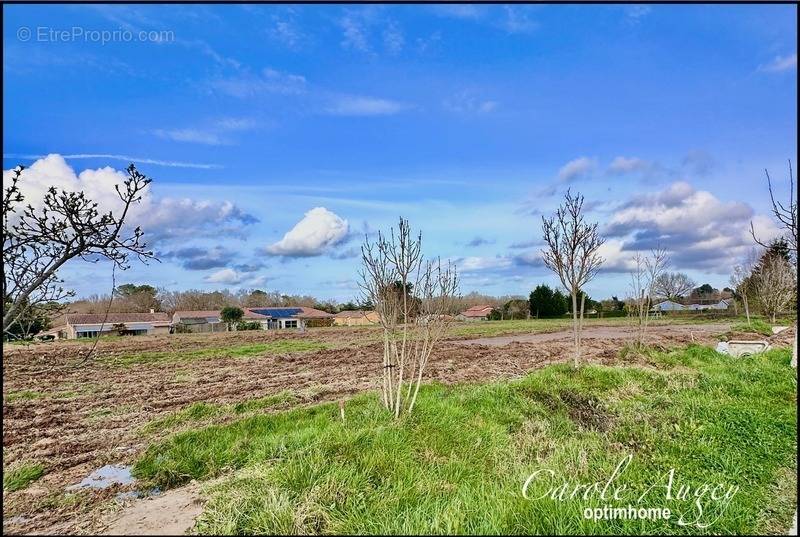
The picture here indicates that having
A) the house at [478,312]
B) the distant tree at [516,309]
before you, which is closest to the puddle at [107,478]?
the distant tree at [516,309]

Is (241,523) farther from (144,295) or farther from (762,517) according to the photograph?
(144,295)

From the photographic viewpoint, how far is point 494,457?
5746mm

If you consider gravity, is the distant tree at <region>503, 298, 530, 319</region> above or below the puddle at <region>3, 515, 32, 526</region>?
above

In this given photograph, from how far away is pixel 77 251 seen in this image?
3820 millimetres

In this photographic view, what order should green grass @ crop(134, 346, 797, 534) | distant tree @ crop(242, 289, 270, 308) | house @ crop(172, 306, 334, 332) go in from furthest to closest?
distant tree @ crop(242, 289, 270, 308) < house @ crop(172, 306, 334, 332) < green grass @ crop(134, 346, 797, 534)

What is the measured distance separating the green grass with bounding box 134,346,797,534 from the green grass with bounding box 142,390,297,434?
1.17 m

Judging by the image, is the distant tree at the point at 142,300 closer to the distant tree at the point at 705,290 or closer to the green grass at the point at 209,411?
the green grass at the point at 209,411

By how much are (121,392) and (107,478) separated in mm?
6724

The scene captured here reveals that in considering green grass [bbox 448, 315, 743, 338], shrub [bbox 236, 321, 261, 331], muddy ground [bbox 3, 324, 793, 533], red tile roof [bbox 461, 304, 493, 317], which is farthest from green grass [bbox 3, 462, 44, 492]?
red tile roof [bbox 461, 304, 493, 317]

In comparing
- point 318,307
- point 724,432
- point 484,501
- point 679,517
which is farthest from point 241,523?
point 318,307

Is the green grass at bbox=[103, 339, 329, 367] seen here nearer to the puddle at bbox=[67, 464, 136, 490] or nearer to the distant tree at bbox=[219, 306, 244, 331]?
the puddle at bbox=[67, 464, 136, 490]

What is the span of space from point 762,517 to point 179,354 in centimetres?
2132

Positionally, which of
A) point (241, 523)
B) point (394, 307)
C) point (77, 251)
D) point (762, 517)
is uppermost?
point (77, 251)

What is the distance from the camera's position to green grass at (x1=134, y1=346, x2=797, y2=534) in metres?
4.00
